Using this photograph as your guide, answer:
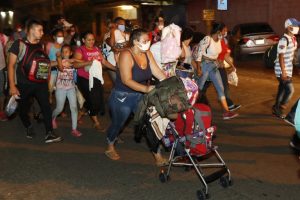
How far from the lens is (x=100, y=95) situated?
752 centimetres

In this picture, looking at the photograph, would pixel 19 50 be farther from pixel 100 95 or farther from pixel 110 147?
pixel 110 147

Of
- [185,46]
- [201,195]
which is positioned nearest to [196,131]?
[201,195]

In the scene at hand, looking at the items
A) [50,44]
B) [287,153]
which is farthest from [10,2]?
[287,153]

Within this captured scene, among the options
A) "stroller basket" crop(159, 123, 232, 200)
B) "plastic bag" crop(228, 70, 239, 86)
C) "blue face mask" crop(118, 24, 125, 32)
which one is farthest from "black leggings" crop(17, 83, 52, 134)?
"plastic bag" crop(228, 70, 239, 86)

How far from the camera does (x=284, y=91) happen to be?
A: 8828 millimetres

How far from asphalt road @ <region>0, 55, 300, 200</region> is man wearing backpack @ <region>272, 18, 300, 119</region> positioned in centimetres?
54

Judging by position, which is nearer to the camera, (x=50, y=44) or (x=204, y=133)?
(x=204, y=133)

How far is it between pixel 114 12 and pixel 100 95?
97.9 ft

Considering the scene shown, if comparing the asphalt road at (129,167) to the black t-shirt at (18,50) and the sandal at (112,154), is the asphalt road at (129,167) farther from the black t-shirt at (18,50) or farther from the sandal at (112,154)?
the black t-shirt at (18,50)

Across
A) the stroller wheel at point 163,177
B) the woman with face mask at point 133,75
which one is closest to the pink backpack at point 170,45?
the woman with face mask at point 133,75

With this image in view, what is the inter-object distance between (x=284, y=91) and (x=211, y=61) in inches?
57.5

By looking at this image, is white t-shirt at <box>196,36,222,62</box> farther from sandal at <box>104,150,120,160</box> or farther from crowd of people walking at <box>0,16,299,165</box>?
sandal at <box>104,150,120,160</box>

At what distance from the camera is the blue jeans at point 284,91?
866cm

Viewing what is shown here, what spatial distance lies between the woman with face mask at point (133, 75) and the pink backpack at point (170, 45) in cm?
101
